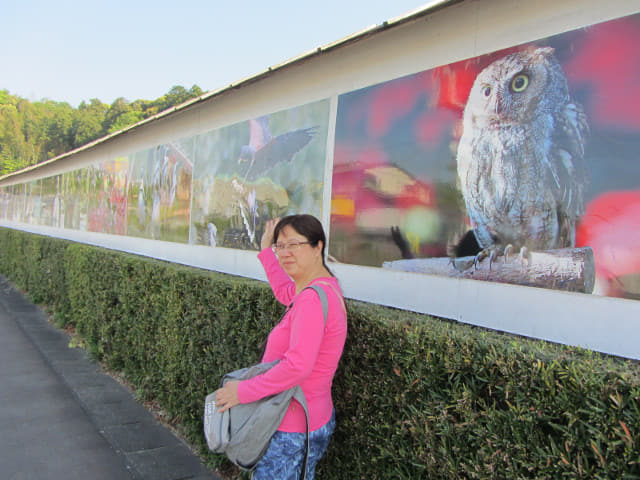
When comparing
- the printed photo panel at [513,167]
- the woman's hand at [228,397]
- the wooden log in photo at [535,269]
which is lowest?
the woman's hand at [228,397]

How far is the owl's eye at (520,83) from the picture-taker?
3.13m

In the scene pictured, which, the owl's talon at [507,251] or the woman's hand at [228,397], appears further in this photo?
the owl's talon at [507,251]

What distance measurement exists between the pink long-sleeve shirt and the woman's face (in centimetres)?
14

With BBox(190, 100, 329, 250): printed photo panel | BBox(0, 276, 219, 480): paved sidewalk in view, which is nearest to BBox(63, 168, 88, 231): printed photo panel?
BBox(0, 276, 219, 480): paved sidewalk

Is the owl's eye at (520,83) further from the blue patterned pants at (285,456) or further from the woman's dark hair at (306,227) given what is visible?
the blue patterned pants at (285,456)

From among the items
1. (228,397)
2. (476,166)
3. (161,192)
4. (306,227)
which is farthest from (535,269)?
(161,192)

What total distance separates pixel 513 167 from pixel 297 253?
1.72 meters

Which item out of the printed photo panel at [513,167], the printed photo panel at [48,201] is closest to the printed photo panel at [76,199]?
the printed photo panel at [48,201]

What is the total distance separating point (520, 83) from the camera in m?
3.16

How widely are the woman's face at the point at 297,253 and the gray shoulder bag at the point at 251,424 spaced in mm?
254

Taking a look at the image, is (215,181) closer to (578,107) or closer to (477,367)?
(578,107)

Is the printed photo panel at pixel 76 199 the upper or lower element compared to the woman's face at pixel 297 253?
upper

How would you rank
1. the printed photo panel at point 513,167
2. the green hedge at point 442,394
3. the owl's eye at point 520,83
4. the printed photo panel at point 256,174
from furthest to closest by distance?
the printed photo panel at point 256,174, the owl's eye at point 520,83, the printed photo panel at point 513,167, the green hedge at point 442,394

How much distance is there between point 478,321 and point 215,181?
15.1ft
